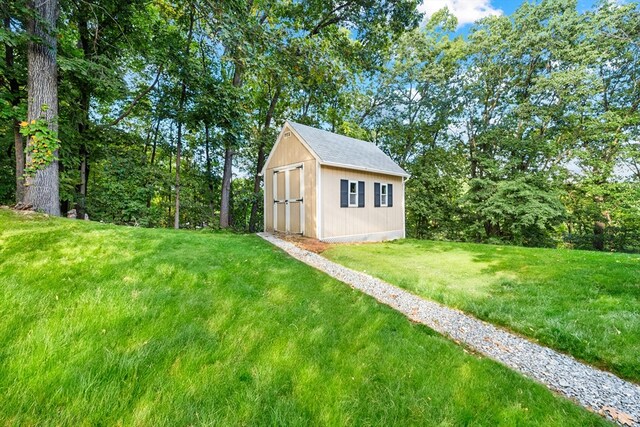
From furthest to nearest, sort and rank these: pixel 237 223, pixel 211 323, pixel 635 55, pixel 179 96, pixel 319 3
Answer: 1. pixel 237 223
2. pixel 635 55
3. pixel 319 3
4. pixel 179 96
5. pixel 211 323

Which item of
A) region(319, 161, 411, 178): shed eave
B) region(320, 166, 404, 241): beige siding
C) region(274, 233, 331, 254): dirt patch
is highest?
region(319, 161, 411, 178): shed eave

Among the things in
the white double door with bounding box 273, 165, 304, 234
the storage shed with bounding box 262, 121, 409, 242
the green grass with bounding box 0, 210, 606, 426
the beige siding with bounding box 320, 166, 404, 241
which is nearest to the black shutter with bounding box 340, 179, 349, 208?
the storage shed with bounding box 262, 121, 409, 242

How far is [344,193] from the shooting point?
35.9 feet

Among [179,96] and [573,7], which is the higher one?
[573,7]

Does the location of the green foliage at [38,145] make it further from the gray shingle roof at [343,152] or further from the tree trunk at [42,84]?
the gray shingle roof at [343,152]

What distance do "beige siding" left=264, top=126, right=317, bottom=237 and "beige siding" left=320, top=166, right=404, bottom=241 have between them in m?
0.42

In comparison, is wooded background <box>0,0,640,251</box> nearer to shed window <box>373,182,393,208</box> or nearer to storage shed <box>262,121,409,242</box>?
storage shed <box>262,121,409,242</box>

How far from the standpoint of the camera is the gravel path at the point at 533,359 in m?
2.34

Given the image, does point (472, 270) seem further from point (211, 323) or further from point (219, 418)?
point (219, 418)

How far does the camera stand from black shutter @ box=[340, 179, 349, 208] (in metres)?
10.8

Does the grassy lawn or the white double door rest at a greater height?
the white double door

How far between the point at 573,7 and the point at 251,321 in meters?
22.5

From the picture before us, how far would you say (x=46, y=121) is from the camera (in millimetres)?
5703

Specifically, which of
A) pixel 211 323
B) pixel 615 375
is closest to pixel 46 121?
pixel 211 323
